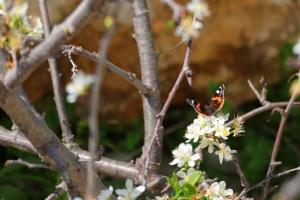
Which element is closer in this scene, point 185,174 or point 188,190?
point 188,190

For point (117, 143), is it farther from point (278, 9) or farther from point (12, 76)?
point (12, 76)

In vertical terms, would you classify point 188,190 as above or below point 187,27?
below

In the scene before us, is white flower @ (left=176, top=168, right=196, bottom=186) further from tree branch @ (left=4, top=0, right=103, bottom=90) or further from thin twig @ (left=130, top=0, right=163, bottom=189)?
tree branch @ (left=4, top=0, right=103, bottom=90)

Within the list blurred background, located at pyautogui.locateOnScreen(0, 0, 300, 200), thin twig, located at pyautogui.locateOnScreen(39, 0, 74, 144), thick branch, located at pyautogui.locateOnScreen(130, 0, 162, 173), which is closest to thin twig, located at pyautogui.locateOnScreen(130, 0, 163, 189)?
thick branch, located at pyautogui.locateOnScreen(130, 0, 162, 173)

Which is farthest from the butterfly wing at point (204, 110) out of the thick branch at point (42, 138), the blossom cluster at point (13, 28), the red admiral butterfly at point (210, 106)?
the blossom cluster at point (13, 28)

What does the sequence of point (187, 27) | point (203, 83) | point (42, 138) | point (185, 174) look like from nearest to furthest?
1. point (42, 138)
2. point (187, 27)
3. point (185, 174)
4. point (203, 83)

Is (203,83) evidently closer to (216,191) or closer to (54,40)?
(216,191)

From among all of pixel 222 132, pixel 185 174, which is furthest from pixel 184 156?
pixel 222 132

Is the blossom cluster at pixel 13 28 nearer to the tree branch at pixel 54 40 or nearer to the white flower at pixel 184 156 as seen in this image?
the tree branch at pixel 54 40

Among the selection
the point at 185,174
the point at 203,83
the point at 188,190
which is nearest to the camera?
the point at 188,190
